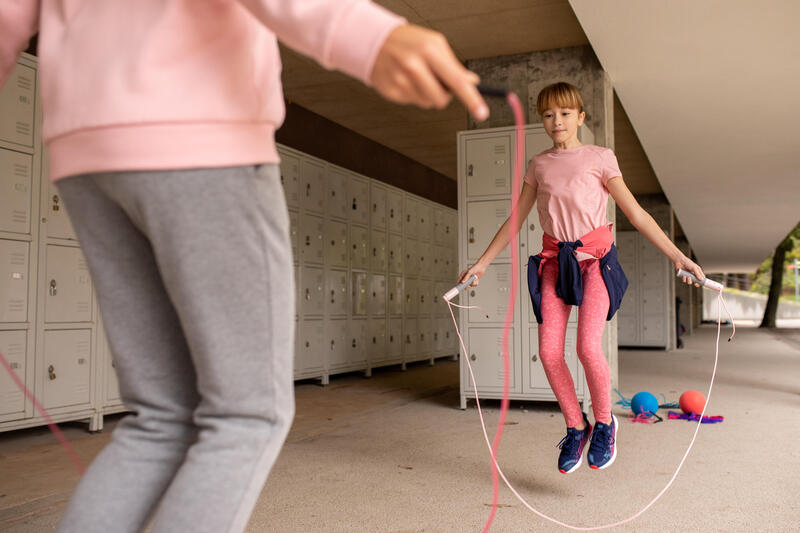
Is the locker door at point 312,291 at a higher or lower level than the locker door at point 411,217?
lower

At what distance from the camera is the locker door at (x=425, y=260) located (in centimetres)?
989

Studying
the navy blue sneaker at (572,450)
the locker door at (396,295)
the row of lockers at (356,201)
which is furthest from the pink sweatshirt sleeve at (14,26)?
the locker door at (396,295)

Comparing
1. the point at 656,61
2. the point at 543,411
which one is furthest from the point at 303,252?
the point at 656,61

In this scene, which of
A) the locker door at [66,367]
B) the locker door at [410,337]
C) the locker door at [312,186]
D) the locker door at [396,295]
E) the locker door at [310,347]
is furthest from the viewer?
the locker door at [410,337]

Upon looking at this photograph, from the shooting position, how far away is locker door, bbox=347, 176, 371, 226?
318 inches

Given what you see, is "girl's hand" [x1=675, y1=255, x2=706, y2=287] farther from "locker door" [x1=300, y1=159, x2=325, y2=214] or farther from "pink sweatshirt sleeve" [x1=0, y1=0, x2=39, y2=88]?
"locker door" [x1=300, y1=159, x2=325, y2=214]

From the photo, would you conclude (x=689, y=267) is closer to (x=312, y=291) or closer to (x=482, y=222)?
(x=482, y=222)

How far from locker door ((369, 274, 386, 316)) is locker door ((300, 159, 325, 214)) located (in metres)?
1.46

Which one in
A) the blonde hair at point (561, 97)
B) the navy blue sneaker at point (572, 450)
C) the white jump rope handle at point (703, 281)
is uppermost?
the blonde hair at point (561, 97)

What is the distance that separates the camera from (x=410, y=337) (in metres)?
9.53

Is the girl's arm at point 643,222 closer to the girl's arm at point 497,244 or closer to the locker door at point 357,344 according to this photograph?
the girl's arm at point 497,244

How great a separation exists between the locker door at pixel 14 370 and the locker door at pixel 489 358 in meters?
3.15

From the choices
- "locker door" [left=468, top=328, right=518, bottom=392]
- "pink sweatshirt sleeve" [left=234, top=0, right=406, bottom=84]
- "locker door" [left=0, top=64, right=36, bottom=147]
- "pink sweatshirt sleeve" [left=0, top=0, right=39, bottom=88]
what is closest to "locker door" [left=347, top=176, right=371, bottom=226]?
"locker door" [left=468, top=328, right=518, bottom=392]

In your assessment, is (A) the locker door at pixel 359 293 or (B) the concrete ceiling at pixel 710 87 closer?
(B) the concrete ceiling at pixel 710 87
